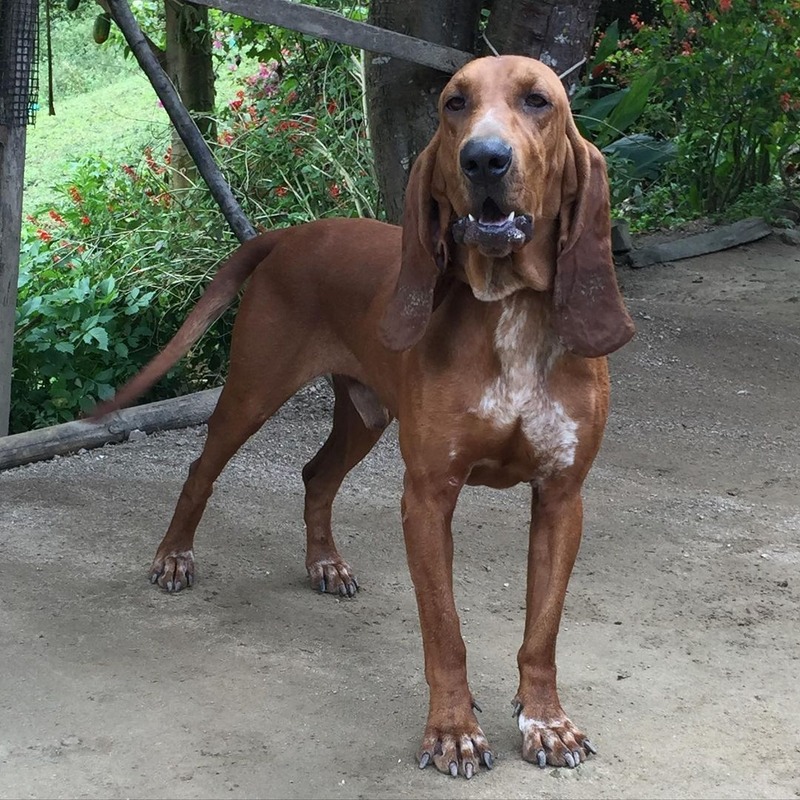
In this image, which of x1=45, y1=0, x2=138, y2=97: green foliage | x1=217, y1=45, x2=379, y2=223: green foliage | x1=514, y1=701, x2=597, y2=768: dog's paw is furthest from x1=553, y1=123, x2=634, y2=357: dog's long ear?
x1=45, y1=0, x2=138, y2=97: green foliage

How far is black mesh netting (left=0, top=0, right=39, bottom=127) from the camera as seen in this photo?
5777mm

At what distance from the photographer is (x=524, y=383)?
11.3ft

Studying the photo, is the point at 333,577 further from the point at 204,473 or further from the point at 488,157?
the point at 488,157

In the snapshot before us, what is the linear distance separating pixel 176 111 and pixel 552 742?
12.3ft

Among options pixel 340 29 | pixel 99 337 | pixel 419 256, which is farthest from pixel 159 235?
pixel 419 256

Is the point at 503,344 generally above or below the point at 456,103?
below

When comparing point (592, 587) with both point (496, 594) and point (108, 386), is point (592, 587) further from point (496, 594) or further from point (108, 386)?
point (108, 386)

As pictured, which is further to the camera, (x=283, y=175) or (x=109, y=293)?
(x=283, y=175)

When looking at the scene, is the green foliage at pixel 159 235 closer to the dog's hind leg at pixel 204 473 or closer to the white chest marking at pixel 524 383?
the dog's hind leg at pixel 204 473

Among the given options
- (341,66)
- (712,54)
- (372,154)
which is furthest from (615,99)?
(372,154)

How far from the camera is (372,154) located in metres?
7.30

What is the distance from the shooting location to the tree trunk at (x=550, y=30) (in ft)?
21.0

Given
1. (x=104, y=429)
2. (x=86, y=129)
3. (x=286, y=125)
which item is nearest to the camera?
(x=104, y=429)

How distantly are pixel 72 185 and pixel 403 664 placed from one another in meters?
5.65
